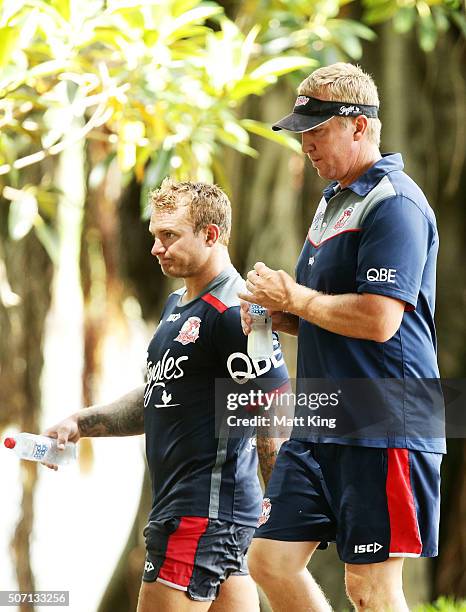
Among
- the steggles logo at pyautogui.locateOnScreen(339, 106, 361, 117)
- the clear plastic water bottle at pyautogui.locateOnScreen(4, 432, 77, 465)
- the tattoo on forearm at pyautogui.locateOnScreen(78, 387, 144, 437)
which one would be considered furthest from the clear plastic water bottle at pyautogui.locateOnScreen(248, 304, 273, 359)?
the clear plastic water bottle at pyautogui.locateOnScreen(4, 432, 77, 465)

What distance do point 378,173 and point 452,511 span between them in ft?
15.1

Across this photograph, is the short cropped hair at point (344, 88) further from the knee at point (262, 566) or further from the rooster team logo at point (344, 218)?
the knee at point (262, 566)

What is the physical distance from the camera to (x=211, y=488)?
3699mm

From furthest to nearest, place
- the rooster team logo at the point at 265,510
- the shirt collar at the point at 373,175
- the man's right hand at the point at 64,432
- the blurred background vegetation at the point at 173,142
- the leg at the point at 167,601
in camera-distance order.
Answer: the blurred background vegetation at the point at 173,142, the man's right hand at the point at 64,432, the leg at the point at 167,601, the rooster team logo at the point at 265,510, the shirt collar at the point at 373,175

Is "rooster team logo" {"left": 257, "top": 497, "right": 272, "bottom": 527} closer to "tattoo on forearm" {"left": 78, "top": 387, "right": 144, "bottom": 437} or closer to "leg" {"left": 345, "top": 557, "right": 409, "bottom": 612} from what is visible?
"leg" {"left": 345, "top": 557, "right": 409, "bottom": 612}

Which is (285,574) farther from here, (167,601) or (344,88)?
(344,88)

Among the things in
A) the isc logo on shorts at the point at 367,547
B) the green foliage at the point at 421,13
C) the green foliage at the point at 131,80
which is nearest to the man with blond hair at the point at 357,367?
the isc logo on shorts at the point at 367,547

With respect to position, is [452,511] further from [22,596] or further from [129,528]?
[22,596]

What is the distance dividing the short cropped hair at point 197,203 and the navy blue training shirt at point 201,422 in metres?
0.24

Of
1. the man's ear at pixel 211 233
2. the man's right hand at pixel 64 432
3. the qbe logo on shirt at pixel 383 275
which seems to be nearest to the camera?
the qbe logo on shirt at pixel 383 275

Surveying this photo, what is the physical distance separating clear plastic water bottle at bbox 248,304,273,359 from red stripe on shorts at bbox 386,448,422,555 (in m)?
0.53

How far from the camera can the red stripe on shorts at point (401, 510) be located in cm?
322

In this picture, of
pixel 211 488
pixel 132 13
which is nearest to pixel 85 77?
pixel 132 13

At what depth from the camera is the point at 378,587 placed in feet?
10.6
